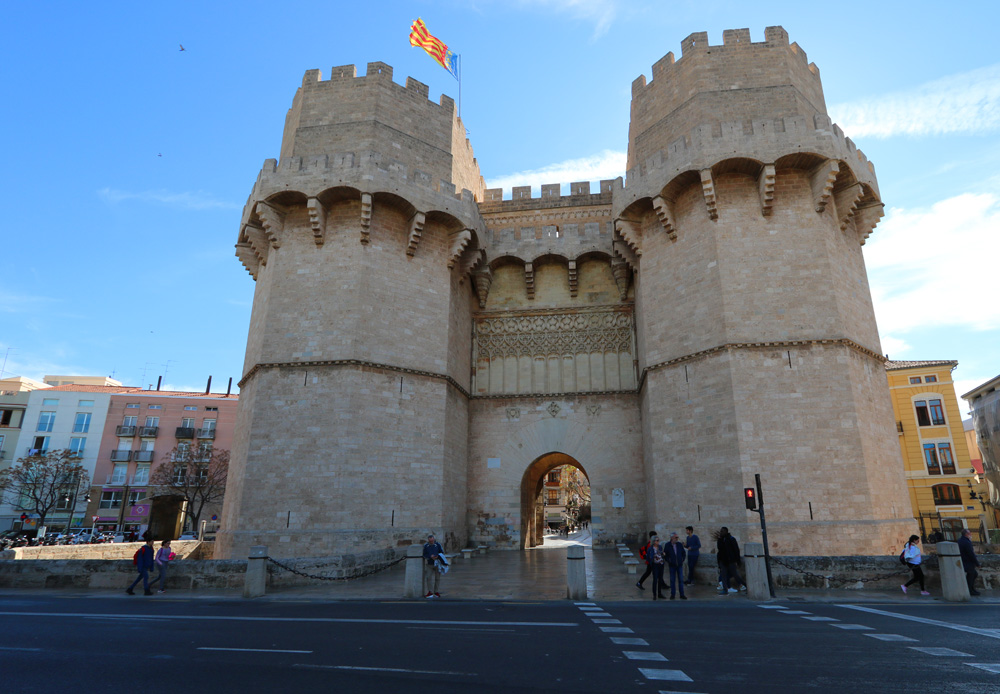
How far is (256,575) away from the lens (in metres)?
10.8

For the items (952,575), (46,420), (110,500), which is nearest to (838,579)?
(952,575)

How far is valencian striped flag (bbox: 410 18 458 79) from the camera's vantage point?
2252 cm

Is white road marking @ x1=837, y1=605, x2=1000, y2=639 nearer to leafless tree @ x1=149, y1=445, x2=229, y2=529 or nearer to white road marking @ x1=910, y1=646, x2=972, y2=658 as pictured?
white road marking @ x1=910, y1=646, x2=972, y2=658

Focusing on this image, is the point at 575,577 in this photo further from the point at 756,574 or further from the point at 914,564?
the point at 914,564

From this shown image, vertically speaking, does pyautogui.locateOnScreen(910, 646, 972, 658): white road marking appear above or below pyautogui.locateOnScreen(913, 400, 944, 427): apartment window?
below

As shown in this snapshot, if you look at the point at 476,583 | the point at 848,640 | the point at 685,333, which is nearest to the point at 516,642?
the point at 848,640

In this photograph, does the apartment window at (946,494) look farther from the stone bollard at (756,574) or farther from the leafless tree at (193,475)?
the leafless tree at (193,475)

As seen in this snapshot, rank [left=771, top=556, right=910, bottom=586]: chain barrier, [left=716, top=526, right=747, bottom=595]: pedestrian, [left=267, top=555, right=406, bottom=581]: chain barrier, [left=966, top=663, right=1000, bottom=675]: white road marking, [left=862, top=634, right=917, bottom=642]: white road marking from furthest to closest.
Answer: [left=267, top=555, right=406, bottom=581]: chain barrier → [left=716, top=526, right=747, bottom=595]: pedestrian → [left=771, top=556, right=910, bottom=586]: chain barrier → [left=862, top=634, right=917, bottom=642]: white road marking → [left=966, top=663, right=1000, bottom=675]: white road marking

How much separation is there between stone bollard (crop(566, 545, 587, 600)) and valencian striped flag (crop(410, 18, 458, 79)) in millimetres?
20549

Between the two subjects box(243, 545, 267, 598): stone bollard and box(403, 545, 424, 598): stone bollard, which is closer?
box(403, 545, 424, 598): stone bollard

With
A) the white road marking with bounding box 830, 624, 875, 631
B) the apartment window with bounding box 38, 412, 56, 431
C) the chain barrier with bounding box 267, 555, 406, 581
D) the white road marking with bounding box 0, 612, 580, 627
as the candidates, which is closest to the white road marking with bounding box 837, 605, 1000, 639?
the white road marking with bounding box 830, 624, 875, 631

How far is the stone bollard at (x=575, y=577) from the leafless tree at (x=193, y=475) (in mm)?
31173

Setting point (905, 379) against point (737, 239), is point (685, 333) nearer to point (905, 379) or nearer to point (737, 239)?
point (737, 239)

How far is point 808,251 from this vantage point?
52.6 feet
